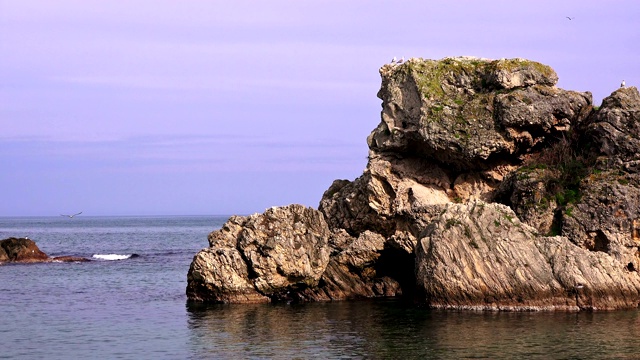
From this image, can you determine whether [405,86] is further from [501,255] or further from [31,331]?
→ [31,331]

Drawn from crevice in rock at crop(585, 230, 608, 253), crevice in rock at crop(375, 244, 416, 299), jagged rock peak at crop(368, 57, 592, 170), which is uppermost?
jagged rock peak at crop(368, 57, 592, 170)

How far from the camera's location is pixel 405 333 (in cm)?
3369

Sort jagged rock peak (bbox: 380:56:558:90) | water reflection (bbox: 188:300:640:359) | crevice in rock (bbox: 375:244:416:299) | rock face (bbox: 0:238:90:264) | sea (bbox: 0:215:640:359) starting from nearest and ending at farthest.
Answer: water reflection (bbox: 188:300:640:359) < sea (bbox: 0:215:640:359) < crevice in rock (bbox: 375:244:416:299) < jagged rock peak (bbox: 380:56:558:90) < rock face (bbox: 0:238:90:264)

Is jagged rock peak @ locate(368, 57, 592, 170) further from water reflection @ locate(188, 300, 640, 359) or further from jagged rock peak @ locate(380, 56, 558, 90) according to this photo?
water reflection @ locate(188, 300, 640, 359)

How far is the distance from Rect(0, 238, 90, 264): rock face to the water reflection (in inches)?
1471

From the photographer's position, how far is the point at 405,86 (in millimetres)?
45312

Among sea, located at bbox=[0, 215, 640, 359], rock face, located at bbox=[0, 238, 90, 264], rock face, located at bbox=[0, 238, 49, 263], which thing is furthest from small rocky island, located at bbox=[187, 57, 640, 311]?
rock face, located at bbox=[0, 238, 49, 263]

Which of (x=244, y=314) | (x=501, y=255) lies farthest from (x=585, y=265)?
(x=244, y=314)

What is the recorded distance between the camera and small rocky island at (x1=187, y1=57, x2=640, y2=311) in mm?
37688

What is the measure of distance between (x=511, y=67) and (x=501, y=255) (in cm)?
1139

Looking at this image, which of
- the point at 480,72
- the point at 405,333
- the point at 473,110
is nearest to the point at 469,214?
the point at 473,110

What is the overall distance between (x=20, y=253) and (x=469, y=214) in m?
46.9

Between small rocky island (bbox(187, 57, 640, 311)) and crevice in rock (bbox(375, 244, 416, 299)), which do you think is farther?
crevice in rock (bbox(375, 244, 416, 299))

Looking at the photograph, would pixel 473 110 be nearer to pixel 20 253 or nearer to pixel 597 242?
pixel 597 242
